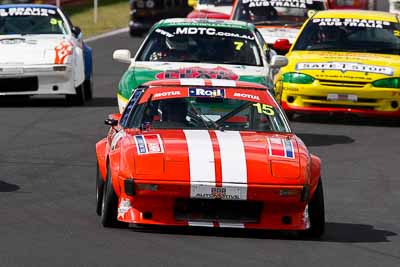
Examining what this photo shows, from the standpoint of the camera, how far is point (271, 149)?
990cm

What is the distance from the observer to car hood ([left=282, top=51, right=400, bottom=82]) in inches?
691

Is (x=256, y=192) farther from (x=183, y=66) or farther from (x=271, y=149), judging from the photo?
(x=183, y=66)

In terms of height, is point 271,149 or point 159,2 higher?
point 271,149

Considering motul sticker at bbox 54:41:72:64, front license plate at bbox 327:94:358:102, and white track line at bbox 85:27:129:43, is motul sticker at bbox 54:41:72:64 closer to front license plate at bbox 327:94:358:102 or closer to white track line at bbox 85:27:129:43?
front license plate at bbox 327:94:358:102

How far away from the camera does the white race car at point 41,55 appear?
1864cm

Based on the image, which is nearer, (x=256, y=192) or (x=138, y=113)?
(x=256, y=192)

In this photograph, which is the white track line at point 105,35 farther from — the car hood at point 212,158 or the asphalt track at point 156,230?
the car hood at point 212,158

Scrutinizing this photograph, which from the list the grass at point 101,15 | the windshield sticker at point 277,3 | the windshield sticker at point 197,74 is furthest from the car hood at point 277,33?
the grass at point 101,15

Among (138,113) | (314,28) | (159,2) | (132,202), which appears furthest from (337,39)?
(159,2)

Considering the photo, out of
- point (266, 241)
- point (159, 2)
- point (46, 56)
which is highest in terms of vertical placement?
point (266, 241)

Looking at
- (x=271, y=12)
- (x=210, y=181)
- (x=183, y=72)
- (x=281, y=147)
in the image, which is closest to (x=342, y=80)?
(x=183, y=72)

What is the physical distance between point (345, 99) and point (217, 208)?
829 centimetres

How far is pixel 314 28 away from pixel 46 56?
368cm

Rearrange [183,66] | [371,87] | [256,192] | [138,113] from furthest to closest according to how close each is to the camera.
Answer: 1. [371,87]
2. [183,66]
3. [138,113]
4. [256,192]
